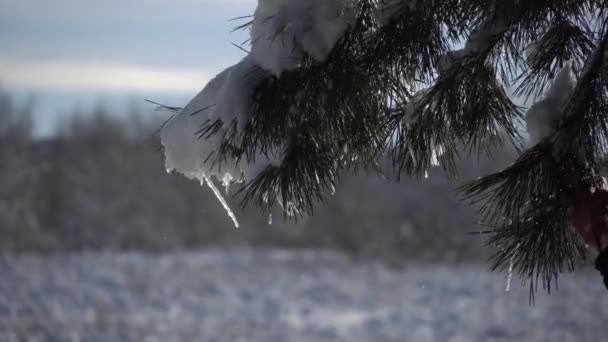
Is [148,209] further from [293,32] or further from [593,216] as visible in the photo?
[593,216]

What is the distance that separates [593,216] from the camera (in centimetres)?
132

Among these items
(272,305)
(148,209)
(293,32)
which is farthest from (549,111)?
(148,209)

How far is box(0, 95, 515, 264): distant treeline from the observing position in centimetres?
1438

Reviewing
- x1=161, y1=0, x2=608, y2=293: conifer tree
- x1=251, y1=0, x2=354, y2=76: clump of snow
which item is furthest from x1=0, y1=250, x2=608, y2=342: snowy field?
x1=251, y1=0, x2=354, y2=76: clump of snow

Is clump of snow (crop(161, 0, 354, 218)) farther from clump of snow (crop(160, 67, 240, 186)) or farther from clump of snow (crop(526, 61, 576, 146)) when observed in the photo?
clump of snow (crop(526, 61, 576, 146))

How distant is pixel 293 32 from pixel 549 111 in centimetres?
63

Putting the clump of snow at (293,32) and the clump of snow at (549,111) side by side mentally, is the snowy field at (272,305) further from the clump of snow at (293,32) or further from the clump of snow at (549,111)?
the clump of snow at (549,111)

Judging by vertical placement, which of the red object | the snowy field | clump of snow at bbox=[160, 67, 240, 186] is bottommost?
the snowy field

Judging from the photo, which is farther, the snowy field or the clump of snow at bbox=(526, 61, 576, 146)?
the snowy field

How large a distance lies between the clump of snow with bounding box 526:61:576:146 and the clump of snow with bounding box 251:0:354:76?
0.49 m

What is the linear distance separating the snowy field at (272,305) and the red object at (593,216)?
4962 mm

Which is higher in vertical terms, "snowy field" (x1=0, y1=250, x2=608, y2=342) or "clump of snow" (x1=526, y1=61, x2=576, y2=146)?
"clump of snow" (x1=526, y1=61, x2=576, y2=146)

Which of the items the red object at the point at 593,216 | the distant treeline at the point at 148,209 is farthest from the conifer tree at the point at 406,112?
the distant treeline at the point at 148,209

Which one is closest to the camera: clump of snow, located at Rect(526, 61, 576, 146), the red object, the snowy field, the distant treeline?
the red object
